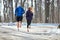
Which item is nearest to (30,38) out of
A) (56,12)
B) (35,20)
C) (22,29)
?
(22,29)

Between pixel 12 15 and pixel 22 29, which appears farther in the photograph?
pixel 12 15

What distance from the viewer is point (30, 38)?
2189 millimetres

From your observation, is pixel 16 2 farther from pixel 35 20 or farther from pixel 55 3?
pixel 55 3

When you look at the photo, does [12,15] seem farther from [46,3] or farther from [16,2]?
[46,3]

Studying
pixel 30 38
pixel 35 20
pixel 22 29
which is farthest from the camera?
pixel 35 20

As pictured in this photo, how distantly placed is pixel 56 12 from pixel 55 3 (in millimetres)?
153

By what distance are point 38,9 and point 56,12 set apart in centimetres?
31

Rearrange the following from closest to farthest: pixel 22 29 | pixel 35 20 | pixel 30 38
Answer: pixel 30 38
pixel 22 29
pixel 35 20

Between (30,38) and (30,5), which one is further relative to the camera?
(30,5)

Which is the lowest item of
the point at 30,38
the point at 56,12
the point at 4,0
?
the point at 30,38

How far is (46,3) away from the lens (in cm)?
329

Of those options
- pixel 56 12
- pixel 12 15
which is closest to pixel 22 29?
pixel 12 15

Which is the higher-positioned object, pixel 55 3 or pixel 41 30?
pixel 55 3

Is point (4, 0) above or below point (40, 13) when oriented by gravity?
above
